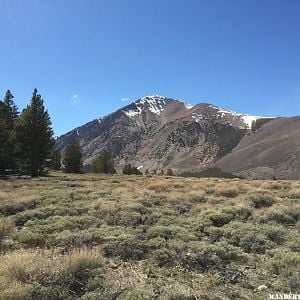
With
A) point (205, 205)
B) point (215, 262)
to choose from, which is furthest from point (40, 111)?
point (215, 262)

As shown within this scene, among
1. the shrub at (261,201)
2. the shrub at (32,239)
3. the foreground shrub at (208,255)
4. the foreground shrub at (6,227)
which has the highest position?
the shrub at (261,201)

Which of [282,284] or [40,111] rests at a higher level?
[40,111]

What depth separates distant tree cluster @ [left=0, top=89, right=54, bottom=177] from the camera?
45969mm

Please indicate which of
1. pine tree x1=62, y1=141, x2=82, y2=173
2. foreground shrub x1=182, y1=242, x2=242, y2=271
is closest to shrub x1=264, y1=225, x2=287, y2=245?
foreground shrub x1=182, y1=242, x2=242, y2=271

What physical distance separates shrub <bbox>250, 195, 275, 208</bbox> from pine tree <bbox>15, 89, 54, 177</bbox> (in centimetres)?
3258

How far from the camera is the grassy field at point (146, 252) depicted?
774 centimetres

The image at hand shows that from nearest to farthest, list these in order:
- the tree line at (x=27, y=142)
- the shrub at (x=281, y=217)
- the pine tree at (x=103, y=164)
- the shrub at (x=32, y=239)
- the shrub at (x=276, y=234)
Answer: the shrub at (x=32, y=239)
the shrub at (x=276, y=234)
the shrub at (x=281, y=217)
the tree line at (x=27, y=142)
the pine tree at (x=103, y=164)

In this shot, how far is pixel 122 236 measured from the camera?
443 inches

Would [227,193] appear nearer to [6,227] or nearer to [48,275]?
[6,227]

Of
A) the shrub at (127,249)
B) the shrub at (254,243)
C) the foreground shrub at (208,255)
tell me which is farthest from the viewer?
the shrub at (254,243)

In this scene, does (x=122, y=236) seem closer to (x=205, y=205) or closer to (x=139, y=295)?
(x=139, y=295)

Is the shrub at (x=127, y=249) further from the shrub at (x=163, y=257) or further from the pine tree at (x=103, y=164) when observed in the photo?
the pine tree at (x=103, y=164)

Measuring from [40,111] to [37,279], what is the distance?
142ft

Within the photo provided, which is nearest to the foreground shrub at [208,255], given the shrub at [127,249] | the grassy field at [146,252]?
the grassy field at [146,252]
